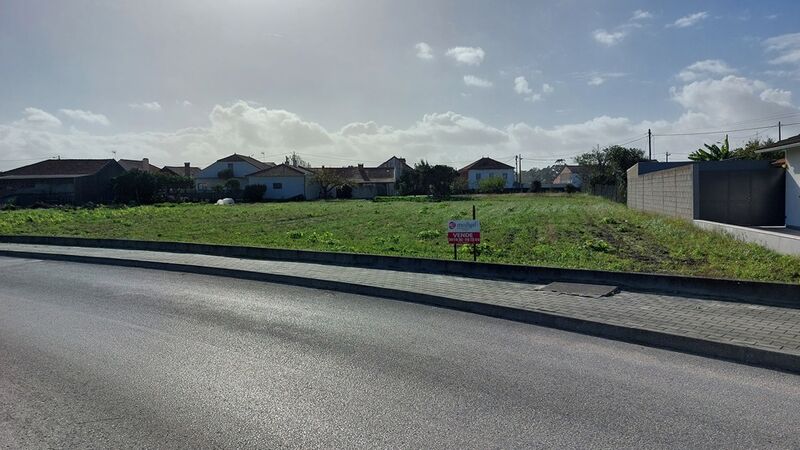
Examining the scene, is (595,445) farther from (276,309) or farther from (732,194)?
(732,194)

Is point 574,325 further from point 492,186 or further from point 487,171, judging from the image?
point 487,171

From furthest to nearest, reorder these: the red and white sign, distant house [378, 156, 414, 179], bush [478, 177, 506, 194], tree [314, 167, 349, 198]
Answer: distant house [378, 156, 414, 179] < bush [478, 177, 506, 194] < tree [314, 167, 349, 198] < the red and white sign

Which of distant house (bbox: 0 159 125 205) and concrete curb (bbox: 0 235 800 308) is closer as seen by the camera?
concrete curb (bbox: 0 235 800 308)

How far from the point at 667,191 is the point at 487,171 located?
76.6 m

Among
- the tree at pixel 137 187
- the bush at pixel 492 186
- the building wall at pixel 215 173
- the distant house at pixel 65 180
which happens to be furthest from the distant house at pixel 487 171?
the distant house at pixel 65 180

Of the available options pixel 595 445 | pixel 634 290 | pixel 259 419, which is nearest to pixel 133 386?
pixel 259 419

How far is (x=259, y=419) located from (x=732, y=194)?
61.2 feet

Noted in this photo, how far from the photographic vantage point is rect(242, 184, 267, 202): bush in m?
64.4

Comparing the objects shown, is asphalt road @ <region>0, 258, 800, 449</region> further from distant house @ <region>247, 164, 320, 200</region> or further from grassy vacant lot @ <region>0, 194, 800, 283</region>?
distant house @ <region>247, 164, 320, 200</region>

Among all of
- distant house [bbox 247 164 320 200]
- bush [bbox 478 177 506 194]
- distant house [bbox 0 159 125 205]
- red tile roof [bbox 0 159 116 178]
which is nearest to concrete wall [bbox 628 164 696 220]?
distant house [bbox 247 164 320 200]

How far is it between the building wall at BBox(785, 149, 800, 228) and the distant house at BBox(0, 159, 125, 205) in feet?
190

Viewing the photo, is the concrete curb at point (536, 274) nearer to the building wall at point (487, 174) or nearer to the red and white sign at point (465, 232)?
the red and white sign at point (465, 232)

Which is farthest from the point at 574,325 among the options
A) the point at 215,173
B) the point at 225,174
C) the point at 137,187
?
the point at 215,173

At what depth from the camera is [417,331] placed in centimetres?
677
